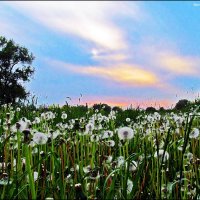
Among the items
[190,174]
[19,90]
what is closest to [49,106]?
[190,174]

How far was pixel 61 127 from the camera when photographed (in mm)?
8961

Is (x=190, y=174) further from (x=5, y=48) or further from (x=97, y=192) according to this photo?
(x=5, y=48)

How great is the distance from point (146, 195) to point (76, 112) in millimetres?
11485

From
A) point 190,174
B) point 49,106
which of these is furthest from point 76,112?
point 190,174

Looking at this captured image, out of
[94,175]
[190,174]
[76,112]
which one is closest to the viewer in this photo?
[94,175]

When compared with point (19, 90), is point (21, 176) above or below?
below

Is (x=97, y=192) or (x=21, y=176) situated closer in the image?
(x=97, y=192)

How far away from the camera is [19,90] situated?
70500 mm

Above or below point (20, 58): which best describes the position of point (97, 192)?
below

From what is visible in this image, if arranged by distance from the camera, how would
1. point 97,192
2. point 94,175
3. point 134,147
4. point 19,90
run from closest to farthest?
1. point 97,192
2. point 94,175
3. point 134,147
4. point 19,90

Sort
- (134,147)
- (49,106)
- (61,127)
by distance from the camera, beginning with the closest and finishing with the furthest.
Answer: (134,147) < (61,127) < (49,106)

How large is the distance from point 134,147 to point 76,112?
28.7 ft

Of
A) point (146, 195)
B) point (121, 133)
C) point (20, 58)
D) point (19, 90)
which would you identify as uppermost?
point (20, 58)

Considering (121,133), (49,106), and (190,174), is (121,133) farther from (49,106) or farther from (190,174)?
(49,106)
